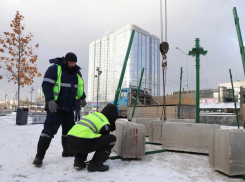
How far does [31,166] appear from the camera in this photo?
9.73ft

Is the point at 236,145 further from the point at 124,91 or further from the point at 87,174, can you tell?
the point at 124,91

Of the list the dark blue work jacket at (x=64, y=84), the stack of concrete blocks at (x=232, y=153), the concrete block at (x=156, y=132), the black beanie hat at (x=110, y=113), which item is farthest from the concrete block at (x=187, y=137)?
the dark blue work jacket at (x=64, y=84)

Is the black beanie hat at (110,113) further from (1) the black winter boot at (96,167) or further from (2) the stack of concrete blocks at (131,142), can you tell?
(2) the stack of concrete blocks at (131,142)

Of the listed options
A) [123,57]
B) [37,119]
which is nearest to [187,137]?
[37,119]

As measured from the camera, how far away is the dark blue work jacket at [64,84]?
10.1 feet

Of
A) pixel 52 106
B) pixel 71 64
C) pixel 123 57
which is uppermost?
pixel 123 57

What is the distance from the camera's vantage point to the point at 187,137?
427 centimetres

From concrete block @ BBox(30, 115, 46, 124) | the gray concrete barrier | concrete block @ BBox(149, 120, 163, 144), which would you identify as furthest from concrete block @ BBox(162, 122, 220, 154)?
the gray concrete barrier

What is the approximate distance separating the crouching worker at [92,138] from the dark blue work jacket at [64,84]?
2.13ft

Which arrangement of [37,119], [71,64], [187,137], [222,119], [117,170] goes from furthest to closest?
1. [222,119]
2. [37,119]
3. [187,137]
4. [71,64]
5. [117,170]

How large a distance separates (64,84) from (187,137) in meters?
2.89

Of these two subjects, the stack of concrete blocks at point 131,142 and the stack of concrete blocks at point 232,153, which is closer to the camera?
the stack of concrete blocks at point 232,153

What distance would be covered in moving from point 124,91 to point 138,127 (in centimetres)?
1095

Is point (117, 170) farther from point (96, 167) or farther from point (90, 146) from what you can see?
point (90, 146)
